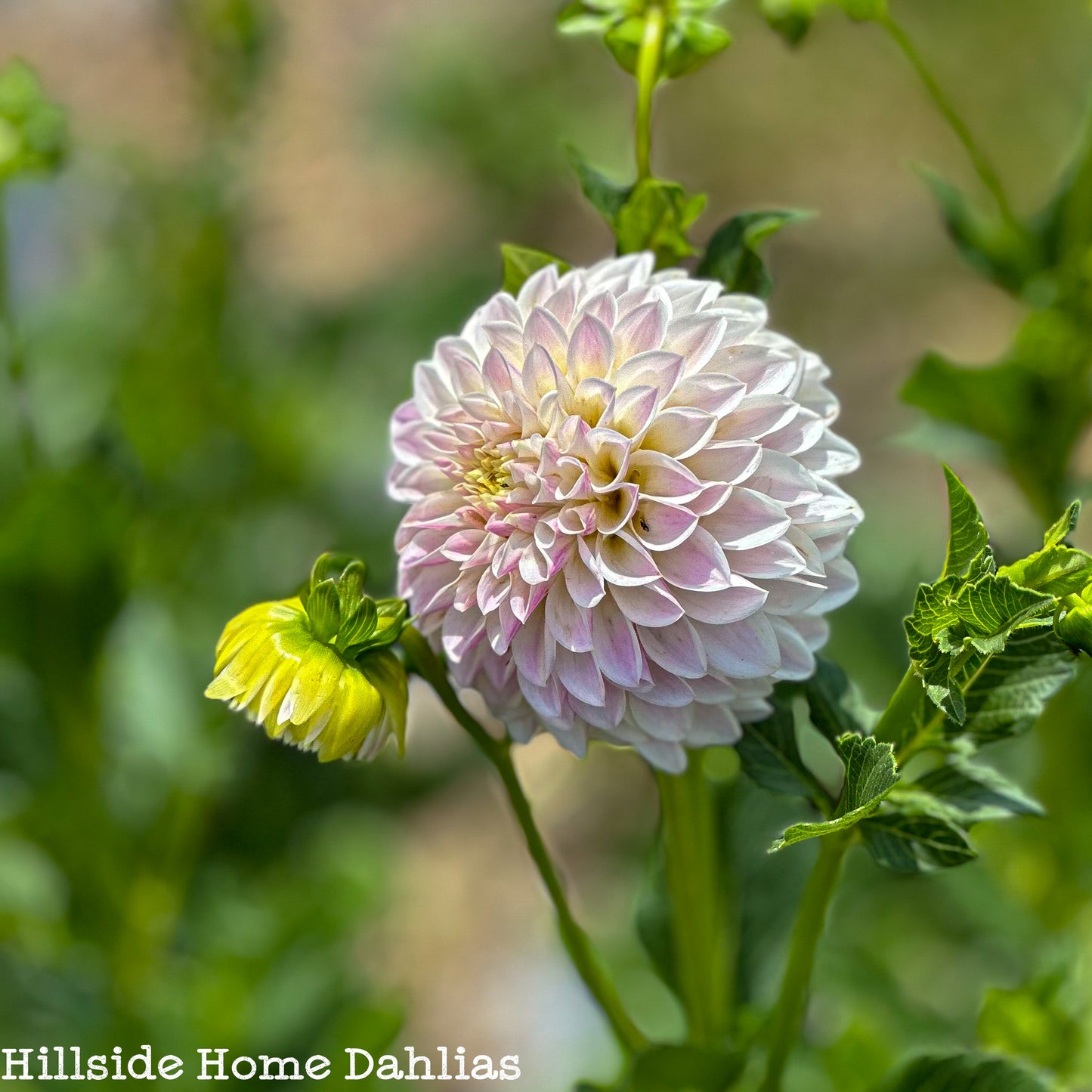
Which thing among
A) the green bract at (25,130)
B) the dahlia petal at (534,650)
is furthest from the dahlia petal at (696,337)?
the green bract at (25,130)

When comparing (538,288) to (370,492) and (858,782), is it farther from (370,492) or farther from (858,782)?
(370,492)

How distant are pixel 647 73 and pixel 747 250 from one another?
0.29 feet

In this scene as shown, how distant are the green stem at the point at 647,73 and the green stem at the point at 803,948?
0.30 m

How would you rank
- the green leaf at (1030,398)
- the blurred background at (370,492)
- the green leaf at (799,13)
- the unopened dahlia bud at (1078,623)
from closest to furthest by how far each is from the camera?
1. the unopened dahlia bud at (1078,623)
2. the green leaf at (799,13)
3. the green leaf at (1030,398)
4. the blurred background at (370,492)

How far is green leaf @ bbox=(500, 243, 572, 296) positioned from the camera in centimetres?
50

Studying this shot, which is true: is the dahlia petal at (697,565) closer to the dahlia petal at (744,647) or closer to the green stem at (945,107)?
the dahlia petal at (744,647)

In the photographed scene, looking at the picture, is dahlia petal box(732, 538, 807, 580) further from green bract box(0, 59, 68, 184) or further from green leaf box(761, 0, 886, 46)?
green bract box(0, 59, 68, 184)

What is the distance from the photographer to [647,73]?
1.68 feet

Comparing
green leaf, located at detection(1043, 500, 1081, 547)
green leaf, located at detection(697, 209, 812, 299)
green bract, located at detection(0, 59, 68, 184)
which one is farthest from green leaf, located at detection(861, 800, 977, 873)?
green bract, located at detection(0, 59, 68, 184)

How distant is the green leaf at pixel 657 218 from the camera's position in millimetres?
503

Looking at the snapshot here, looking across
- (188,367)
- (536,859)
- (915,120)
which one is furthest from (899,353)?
(536,859)

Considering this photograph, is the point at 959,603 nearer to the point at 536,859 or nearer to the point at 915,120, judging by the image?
the point at 536,859

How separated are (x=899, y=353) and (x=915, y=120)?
1.56 feet

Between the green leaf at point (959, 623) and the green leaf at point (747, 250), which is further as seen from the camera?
the green leaf at point (747, 250)
